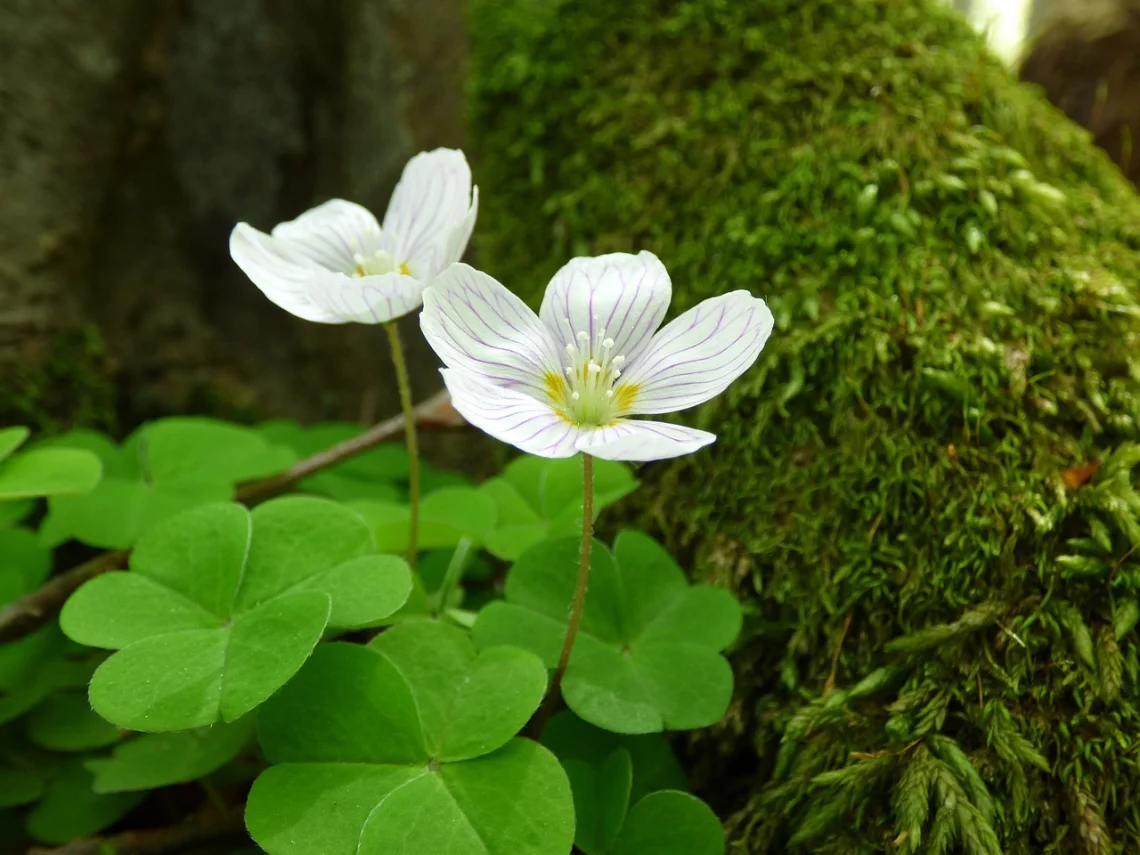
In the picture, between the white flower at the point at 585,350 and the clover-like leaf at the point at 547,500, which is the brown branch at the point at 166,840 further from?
the white flower at the point at 585,350

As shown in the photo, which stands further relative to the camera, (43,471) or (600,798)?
(43,471)

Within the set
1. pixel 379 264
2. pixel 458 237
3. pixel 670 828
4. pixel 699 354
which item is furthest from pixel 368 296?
pixel 670 828

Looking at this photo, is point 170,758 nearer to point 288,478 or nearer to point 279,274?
point 288,478

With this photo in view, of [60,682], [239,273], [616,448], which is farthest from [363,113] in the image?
[616,448]

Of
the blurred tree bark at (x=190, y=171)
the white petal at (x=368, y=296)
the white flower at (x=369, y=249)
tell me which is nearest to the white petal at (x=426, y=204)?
the white flower at (x=369, y=249)

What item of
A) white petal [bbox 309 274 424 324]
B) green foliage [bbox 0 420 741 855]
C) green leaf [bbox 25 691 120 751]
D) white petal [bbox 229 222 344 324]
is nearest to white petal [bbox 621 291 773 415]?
green foliage [bbox 0 420 741 855]

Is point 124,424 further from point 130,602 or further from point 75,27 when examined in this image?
point 130,602
